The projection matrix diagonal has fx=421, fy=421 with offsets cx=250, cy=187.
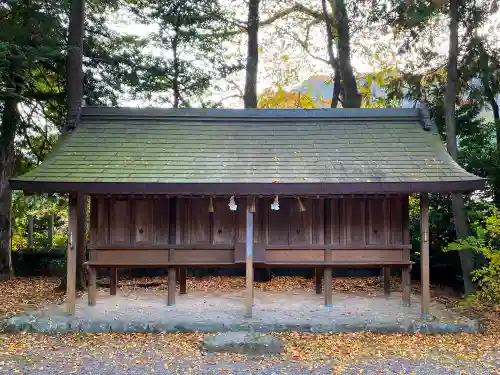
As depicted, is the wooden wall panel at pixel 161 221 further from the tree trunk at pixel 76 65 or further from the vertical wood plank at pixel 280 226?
the tree trunk at pixel 76 65

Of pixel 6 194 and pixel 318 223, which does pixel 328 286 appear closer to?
pixel 318 223

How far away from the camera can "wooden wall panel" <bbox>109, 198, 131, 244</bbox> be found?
848cm

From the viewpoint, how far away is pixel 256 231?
338 inches

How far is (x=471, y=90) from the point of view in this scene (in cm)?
1172

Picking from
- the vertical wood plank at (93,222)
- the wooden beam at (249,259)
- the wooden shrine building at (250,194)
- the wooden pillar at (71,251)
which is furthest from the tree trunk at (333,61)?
the wooden pillar at (71,251)

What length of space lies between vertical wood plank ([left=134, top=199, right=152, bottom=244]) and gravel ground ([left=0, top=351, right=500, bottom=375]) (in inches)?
106

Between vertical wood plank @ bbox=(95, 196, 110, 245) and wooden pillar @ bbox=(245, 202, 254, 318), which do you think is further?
vertical wood plank @ bbox=(95, 196, 110, 245)

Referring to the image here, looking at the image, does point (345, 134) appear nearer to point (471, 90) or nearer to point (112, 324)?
point (471, 90)

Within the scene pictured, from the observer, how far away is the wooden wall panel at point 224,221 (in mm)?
8586

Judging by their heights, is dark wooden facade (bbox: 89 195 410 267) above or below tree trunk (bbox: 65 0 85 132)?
below

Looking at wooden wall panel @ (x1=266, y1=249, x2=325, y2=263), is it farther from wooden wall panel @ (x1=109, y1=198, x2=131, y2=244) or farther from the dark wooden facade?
wooden wall panel @ (x1=109, y1=198, x2=131, y2=244)

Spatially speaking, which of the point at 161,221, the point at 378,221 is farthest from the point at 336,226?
the point at 161,221

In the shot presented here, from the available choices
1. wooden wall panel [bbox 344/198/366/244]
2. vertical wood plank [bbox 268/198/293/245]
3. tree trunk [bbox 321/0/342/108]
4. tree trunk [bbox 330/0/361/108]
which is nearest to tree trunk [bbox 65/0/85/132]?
vertical wood plank [bbox 268/198/293/245]

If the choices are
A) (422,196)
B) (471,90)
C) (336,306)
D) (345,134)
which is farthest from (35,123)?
(471,90)
